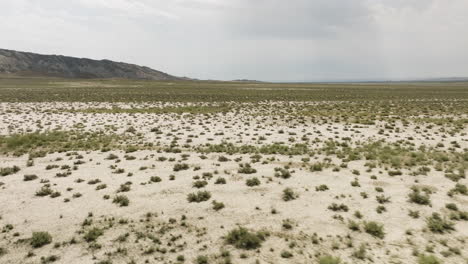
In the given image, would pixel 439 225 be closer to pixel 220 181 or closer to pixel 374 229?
pixel 374 229

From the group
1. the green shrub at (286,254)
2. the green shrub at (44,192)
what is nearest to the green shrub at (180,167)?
the green shrub at (44,192)

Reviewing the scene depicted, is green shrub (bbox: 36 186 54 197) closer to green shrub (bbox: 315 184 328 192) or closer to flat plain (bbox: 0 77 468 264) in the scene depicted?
flat plain (bbox: 0 77 468 264)

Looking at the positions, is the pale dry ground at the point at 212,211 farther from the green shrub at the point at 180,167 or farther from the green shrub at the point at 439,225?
the green shrub at the point at 180,167

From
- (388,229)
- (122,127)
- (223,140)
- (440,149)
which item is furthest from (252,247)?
(122,127)

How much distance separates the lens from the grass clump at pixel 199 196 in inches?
520

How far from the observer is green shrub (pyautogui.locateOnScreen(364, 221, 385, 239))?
33.4 feet

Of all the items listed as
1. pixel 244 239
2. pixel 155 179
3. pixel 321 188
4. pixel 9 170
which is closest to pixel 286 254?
pixel 244 239

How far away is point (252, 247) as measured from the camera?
31.6ft

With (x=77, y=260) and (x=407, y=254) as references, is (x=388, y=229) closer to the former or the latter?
(x=407, y=254)

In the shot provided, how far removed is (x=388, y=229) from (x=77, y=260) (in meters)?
9.82

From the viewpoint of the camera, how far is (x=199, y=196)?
1343 cm

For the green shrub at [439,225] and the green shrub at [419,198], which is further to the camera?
the green shrub at [419,198]

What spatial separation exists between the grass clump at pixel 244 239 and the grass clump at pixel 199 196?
126 inches

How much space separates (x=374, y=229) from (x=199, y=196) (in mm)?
6844
